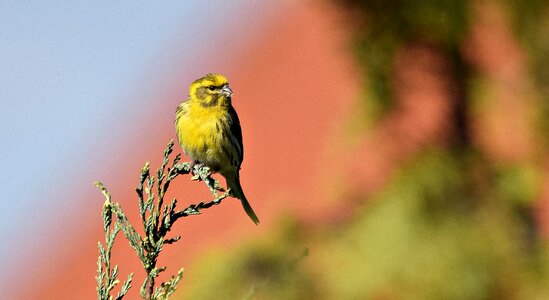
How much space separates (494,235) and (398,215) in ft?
2.13

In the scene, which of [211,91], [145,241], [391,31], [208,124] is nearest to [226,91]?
[211,91]

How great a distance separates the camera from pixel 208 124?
18.8ft

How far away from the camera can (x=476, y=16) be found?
22.5ft

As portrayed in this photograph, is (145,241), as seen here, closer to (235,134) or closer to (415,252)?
(235,134)

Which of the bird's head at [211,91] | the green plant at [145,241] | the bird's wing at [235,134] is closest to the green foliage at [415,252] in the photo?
the bird's wing at [235,134]

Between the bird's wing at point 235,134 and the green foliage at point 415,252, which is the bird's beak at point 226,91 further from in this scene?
the green foliage at point 415,252

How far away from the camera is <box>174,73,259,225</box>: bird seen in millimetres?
5688

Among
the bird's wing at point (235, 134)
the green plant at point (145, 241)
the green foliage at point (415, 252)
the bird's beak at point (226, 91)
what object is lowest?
the green foliage at point (415, 252)

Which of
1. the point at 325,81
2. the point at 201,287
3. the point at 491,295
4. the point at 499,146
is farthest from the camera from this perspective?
the point at 325,81

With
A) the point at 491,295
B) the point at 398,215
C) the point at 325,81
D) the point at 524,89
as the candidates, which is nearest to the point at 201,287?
the point at 398,215

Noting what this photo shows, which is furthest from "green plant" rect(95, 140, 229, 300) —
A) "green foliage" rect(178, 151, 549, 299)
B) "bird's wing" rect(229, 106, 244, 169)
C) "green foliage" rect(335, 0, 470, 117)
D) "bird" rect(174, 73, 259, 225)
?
"green foliage" rect(335, 0, 470, 117)

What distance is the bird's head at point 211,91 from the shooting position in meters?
5.70

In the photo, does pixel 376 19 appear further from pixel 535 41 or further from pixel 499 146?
pixel 499 146

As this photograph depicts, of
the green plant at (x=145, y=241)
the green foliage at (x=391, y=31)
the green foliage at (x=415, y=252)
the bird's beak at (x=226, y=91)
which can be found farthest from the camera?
the green foliage at (x=391, y=31)
